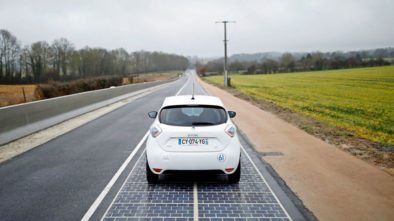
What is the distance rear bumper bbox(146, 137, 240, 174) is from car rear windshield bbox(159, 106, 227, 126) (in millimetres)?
486

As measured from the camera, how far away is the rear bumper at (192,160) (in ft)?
15.4

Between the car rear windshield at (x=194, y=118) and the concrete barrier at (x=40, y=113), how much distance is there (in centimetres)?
603

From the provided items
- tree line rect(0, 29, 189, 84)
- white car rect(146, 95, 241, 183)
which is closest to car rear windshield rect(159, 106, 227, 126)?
white car rect(146, 95, 241, 183)

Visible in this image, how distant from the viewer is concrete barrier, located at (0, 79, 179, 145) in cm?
853

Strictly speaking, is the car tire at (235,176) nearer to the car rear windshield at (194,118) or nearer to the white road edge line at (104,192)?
the car rear windshield at (194,118)

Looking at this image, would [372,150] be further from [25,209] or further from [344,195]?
[25,209]

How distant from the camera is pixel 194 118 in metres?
5.12

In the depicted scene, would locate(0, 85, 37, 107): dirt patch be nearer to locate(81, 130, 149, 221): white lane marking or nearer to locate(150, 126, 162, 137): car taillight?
locate(81, 130, 149, 221): white lane marking

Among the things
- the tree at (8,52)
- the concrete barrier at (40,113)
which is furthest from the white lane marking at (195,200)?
the tree at (8,52)

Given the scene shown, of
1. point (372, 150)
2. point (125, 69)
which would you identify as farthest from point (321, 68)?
point (372, 150)

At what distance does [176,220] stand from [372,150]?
6.41 meters

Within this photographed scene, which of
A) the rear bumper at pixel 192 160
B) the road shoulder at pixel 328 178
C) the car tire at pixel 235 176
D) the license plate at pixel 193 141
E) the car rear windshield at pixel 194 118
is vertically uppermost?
the car rear windshield at pixel 194 118

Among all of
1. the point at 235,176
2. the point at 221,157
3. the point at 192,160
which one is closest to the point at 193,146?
the point at 192,160

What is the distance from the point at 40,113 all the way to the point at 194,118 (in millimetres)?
7886
